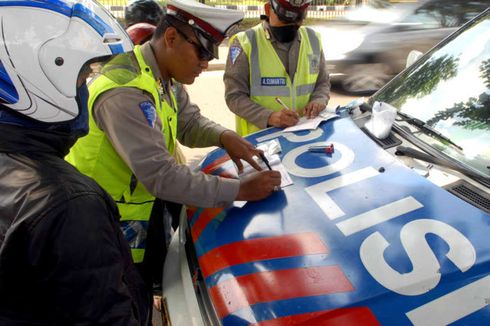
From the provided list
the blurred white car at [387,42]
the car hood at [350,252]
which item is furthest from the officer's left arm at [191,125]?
the blurred white car at [387,42]

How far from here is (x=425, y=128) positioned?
2.02m

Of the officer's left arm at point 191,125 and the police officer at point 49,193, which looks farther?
the officer's left arm at point 191,125

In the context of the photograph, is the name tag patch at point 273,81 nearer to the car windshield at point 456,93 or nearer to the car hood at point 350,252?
the car windshield at point 456,93

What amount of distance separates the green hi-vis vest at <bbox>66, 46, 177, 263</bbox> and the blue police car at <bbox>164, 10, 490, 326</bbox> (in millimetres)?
195

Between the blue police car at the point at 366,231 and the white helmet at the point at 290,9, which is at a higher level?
the white helmet at the point at 290,9

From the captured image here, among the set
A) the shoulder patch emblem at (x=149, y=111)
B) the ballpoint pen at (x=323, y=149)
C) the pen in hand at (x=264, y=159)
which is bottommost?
the pen in hand at (x=264, y=159)

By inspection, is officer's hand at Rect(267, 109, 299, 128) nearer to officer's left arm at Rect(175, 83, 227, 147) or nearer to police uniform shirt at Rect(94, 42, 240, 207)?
officer's left arm at Rect(175, 83, 227, 147)

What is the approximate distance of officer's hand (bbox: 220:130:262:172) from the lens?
6.70 feet

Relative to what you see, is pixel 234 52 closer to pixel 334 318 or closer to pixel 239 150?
pixel 239 150

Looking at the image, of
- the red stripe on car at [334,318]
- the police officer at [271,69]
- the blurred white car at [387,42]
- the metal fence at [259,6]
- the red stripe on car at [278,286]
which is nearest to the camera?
the red stripe on car at [334,318]

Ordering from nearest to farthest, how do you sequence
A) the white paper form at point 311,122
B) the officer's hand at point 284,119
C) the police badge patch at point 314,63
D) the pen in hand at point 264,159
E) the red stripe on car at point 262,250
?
the red stripe on car at point 262,250, the pen in hand at point 264,159, the white paper form at point 311,122, the officer's hand at point 284,119, the police badge patch at point 314,63

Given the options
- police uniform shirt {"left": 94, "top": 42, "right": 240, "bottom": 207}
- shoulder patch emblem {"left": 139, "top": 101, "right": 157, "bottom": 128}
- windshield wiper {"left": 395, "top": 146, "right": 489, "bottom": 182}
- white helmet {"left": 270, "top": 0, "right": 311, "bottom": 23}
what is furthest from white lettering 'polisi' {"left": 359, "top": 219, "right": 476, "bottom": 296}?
white helmet {"left": 270, "top": 0, "right": 311, "bottom": 23}

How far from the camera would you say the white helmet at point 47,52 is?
3.43 ft

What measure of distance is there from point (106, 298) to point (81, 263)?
123 millimetres
